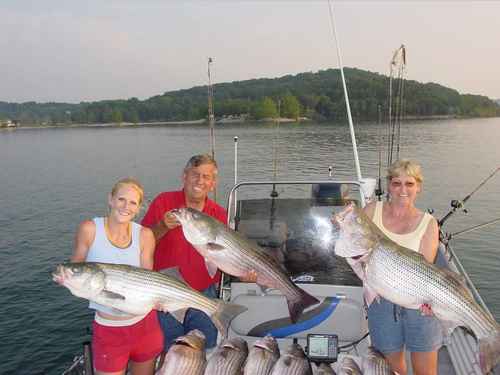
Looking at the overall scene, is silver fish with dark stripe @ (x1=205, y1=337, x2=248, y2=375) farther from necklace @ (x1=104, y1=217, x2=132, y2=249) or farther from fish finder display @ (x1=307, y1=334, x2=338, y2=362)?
necklace @ (x1=104, y1=217, x2=132, y2=249)

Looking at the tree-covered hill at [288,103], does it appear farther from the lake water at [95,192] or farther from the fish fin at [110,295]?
the fish fin at [110,295]

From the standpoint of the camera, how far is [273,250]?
5.34m

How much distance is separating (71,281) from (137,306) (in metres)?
0.55

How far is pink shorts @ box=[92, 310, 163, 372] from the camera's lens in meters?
3.64

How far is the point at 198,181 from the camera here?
4.22 meters

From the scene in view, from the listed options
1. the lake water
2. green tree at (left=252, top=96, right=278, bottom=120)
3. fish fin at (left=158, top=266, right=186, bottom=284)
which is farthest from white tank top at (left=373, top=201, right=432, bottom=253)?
green tree at (left=252, top=96, right=278, bottom=120)

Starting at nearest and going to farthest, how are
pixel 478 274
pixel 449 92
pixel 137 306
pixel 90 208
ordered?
pixel 137 306 → pixel 478 274 → pixel 90 208 → pixel 449 92

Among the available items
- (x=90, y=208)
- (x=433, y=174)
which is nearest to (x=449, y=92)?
(x=433, y=174)

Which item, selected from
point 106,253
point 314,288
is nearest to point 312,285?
point 314,288

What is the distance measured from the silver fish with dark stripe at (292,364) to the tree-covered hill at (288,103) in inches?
1733

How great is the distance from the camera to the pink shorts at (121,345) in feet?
11.9

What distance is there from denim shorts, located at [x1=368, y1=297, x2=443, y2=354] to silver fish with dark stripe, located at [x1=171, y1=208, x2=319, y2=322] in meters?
0.62

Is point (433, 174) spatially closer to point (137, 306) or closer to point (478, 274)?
point (478, 274)

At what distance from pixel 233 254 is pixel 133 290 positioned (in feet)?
3.08
